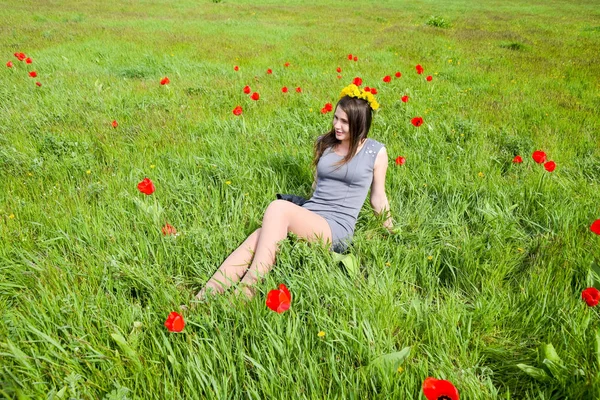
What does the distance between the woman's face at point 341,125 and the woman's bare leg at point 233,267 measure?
98cm

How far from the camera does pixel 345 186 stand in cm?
294

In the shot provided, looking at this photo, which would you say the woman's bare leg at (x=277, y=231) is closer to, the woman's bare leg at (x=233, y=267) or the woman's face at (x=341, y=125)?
the woman's bare leg at (x=233, y=267)

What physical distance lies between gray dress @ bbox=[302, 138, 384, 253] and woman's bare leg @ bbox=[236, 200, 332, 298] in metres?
0.21

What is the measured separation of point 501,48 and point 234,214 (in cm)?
1079

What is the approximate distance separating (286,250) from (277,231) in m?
0.15

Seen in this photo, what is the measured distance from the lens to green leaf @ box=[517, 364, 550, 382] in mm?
1605

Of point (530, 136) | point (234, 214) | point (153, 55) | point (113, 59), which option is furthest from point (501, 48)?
point (234, 214)

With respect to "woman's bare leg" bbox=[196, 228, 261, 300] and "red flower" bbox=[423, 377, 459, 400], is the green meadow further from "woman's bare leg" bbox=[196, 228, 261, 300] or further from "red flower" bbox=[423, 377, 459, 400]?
"red flower" bbox=[423, 377, 459, 400]

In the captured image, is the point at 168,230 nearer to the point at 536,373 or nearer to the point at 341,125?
the point at 341,125

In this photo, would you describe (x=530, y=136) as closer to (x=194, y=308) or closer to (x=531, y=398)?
(x=531, y=398)

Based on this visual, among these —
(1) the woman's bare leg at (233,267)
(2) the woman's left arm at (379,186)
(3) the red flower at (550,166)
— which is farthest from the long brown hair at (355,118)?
(3) the red flower at (550,166)

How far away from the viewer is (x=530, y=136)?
4367 millimetres

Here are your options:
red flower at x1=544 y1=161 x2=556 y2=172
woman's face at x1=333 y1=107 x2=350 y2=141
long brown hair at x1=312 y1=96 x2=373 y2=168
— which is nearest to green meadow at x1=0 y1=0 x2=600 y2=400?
red flower at x1=544 y1=161 x2=556 y2=172

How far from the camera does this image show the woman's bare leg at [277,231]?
2.23 metres
